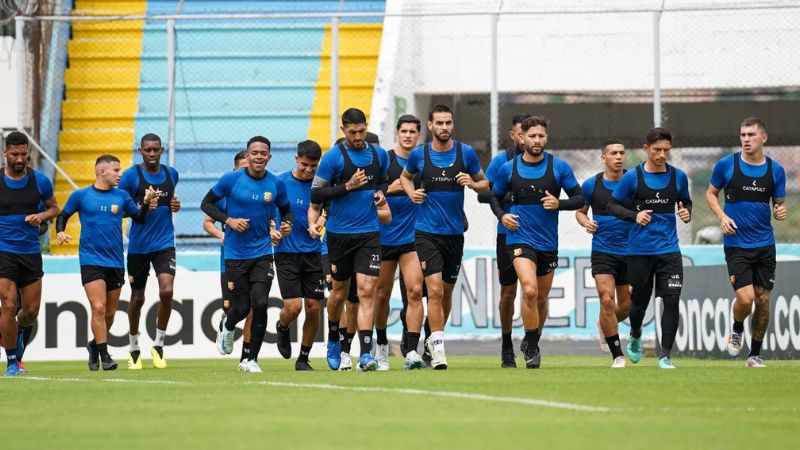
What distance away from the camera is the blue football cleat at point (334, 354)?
16.1 m

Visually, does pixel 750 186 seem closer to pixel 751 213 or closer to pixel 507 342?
pixel 751 213

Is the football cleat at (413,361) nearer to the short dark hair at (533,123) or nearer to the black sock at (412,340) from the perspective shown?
the black sock at (412,340)

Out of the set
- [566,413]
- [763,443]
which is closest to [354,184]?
[566,413]

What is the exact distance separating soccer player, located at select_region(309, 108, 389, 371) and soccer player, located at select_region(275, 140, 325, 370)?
1262 mm

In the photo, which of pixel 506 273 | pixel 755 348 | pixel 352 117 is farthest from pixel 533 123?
pixel 755 348

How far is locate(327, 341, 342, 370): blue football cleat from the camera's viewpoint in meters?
16.1

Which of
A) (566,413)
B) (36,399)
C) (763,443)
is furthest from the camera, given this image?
(36,399)

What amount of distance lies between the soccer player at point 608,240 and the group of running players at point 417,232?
0.07 feet

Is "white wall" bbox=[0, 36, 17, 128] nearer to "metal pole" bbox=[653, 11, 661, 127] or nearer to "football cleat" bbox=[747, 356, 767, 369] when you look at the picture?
"metal pole" bbox=[653, 11, 661, 127]

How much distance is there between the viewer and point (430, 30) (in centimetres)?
2630

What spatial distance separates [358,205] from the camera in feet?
49.8

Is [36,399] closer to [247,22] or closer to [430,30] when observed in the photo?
[430,30]

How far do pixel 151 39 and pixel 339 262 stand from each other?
1514 centimetres

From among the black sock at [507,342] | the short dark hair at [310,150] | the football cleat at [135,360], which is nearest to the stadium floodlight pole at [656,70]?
the black sock at [507,342]
